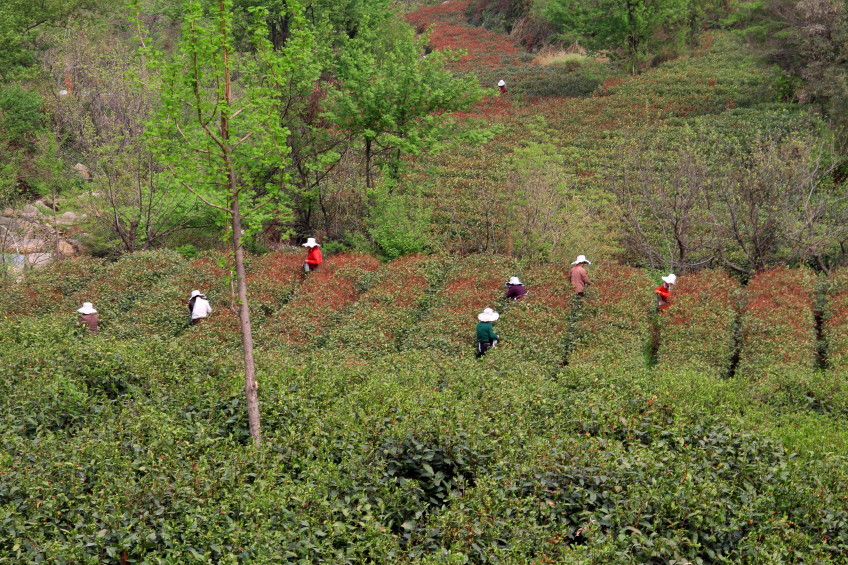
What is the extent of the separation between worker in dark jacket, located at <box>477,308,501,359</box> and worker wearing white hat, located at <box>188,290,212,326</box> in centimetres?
685

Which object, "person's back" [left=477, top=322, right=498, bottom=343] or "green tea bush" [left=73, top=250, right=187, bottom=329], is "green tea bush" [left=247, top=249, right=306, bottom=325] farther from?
"person's back" [left=477, top=322, right=498, bottom=343]

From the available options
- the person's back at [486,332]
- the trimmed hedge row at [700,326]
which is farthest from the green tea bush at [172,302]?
the trimmed hedge row at [700,326]

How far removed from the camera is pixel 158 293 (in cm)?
2030

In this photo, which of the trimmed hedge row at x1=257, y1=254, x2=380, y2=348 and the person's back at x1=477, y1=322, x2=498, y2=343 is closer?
the person's back at x1=477, y1=322, x2=498, y2=343

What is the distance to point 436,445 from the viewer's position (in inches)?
396

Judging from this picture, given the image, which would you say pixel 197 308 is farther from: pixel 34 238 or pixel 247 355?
pixel 34 238

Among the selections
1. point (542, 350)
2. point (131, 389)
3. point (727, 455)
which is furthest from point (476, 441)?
point (542, 350)

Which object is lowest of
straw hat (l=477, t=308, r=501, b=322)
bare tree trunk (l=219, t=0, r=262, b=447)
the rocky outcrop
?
the rocky outcrop

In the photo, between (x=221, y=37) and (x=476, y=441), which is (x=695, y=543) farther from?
(x=221, y=37)

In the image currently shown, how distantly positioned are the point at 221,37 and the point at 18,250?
65.5 feet

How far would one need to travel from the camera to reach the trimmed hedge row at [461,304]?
17.6m

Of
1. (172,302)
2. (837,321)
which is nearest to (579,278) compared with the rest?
(837,321)

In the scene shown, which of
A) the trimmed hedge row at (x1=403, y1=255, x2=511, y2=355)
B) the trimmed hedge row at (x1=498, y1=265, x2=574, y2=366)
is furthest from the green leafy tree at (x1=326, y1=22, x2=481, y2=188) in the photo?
the trimmed hedge row at (x1=498, y1=265, x2=574, y2=366)

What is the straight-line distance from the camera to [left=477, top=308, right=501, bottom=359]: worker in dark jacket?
17.3 m
